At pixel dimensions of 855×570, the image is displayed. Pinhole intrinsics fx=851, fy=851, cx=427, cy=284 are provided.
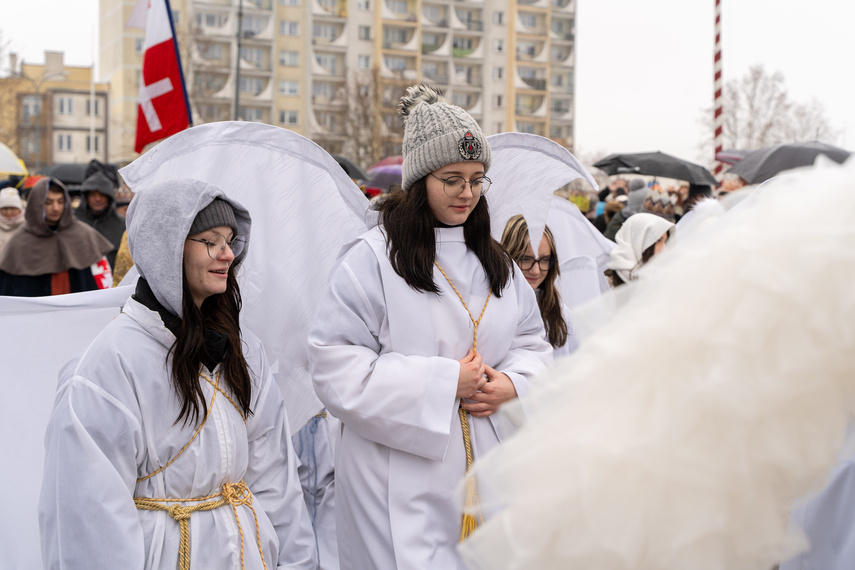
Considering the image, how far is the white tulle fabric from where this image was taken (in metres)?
0.98

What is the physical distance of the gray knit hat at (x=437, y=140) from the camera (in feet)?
10.4

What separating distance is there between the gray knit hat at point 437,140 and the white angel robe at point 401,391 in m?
0.28

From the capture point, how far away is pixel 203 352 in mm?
2734

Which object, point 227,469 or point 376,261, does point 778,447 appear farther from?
point 376,261

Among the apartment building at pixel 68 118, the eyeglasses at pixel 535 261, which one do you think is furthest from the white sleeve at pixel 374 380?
the apartment building at pixel 68 118

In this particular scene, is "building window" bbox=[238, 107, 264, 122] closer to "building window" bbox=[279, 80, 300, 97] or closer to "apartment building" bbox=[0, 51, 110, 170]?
"building window" bbox=[279, 80, 300, 97]

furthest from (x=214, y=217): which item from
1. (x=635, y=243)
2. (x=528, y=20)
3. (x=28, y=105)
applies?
(x=28, y=105)

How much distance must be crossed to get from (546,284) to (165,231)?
2313 millimetres

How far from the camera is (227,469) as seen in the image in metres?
2.69

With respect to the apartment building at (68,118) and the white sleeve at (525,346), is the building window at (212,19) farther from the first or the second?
the white sleeve at (525,346)

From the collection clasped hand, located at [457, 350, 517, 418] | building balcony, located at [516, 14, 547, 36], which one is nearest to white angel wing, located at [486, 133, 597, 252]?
clasped hand, located at [457, 350, 517, 418]

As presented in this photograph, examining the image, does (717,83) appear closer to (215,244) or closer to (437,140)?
(437,140)

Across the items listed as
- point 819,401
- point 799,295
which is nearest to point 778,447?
point 819,401

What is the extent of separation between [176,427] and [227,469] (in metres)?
0.23
